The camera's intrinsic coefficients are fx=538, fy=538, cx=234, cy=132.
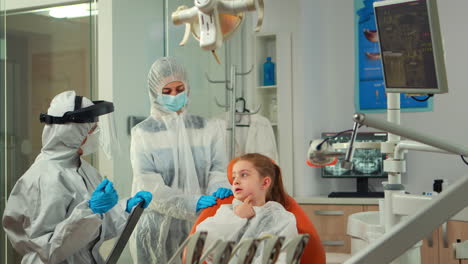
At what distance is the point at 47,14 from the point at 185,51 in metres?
1.10

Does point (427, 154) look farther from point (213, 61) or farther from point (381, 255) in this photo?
point (381, 255)

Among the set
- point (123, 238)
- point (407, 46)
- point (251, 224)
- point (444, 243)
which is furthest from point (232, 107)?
point (407, 46)

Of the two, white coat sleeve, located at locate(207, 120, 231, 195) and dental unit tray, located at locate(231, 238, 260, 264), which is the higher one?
white coat sleeve, located at locate(207, 120, 231, 195)

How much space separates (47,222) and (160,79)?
1210mm

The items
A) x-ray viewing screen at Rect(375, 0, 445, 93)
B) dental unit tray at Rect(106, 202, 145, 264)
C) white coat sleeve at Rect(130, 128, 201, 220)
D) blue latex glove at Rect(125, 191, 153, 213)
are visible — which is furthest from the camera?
white coat sleeve at Rect(130, 128, 201, 220)

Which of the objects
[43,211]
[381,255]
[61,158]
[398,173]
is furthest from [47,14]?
[381,255]

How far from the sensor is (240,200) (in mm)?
2594

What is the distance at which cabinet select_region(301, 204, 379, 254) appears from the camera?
4.30 metres

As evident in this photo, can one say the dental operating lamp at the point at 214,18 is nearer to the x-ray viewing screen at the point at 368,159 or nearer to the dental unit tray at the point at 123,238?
the dental unit tray at the point at 123,238

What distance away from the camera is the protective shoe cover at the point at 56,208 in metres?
2.07

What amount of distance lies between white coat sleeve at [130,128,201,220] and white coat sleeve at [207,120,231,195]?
0.16 m

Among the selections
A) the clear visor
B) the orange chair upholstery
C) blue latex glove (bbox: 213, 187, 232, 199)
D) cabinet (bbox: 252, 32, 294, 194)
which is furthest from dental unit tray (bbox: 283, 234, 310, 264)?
cabinet (bbox: 252, 32, 294, 194)

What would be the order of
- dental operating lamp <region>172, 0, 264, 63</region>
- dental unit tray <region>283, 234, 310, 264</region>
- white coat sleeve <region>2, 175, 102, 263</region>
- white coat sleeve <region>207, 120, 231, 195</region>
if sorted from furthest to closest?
1. white coat sleeve <region>207, 120, 231, 195</region>
2. white coat sleeve <region>2, 175, 102, 263</region>
3. dental operating lamp <region>172, 0, 264, 63</region>
4. dental unit tray <region>283, 234, 310, 264</region>

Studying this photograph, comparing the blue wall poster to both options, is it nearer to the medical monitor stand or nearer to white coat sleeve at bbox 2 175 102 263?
the medical monitor stand
